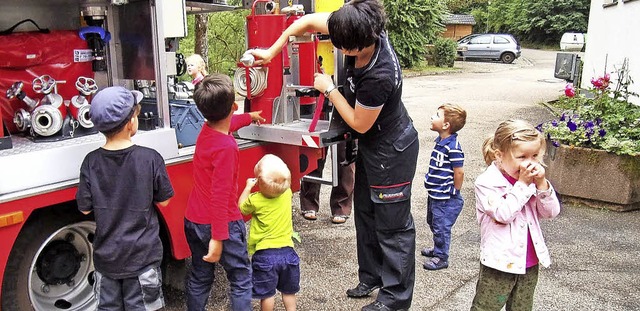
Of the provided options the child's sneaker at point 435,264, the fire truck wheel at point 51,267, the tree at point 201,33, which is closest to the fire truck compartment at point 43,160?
the fire truck wheel at point 51,267

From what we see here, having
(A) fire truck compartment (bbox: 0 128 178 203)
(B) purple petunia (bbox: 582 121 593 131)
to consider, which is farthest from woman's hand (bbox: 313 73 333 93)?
(B) purple petunia (bbox: 582 121 593 131)

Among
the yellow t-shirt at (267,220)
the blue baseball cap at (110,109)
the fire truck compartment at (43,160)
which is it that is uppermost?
the blue baseball cap at (110,109)

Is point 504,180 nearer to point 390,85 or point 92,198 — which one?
point 390,85

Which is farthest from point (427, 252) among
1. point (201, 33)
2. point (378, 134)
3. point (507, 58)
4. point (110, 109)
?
point (507, 58)

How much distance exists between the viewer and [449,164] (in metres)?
4.18

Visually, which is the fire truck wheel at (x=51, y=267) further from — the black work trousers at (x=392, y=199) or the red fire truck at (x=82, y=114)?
the black work trousers at (x=392, y=199)

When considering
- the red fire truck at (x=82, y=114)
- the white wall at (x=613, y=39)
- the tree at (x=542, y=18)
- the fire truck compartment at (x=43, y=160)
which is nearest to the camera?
the fire truck compartment at (x=43, y=160)

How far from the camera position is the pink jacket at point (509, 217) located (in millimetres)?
2664

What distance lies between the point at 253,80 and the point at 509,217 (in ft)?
6.16

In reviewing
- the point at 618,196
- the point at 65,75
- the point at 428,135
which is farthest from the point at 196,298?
the point at 428,135

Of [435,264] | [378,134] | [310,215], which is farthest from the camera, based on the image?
[310,215]

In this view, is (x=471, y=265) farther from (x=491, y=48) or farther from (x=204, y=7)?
(x=491, y=48)

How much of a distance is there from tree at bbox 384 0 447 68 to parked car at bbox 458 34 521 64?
6.77 metres

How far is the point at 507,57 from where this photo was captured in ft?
102
